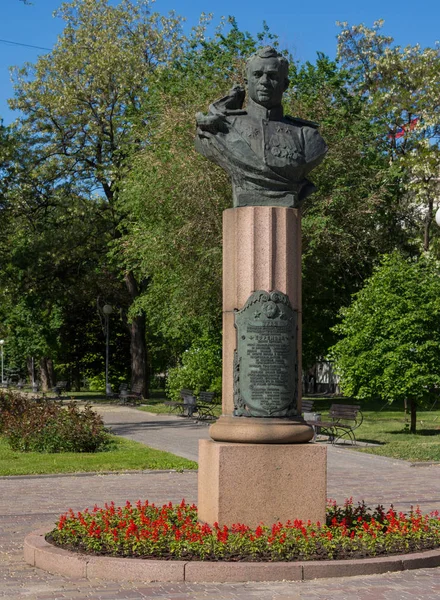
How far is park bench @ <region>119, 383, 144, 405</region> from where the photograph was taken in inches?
1590

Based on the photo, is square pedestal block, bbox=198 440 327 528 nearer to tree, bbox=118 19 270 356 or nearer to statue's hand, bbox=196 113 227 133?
statue's hand, bbox=196 113 227 133

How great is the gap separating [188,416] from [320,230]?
770cm

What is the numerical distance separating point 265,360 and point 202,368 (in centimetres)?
2568

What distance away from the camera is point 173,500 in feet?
43.3

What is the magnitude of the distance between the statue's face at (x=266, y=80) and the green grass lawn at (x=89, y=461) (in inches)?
353

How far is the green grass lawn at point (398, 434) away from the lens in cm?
2042

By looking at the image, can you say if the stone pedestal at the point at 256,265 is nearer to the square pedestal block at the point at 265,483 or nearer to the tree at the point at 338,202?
the square pedestal block at the point at 265,483

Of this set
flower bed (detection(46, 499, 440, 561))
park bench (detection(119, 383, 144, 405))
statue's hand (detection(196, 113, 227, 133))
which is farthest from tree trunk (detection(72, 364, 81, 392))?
flower bed (detection(46, 499, 440, 561))

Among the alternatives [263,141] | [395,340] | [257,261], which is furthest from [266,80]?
[395,340]

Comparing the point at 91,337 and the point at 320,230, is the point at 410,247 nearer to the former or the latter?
the point at 320,230

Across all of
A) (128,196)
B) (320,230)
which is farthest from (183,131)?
(320,230)

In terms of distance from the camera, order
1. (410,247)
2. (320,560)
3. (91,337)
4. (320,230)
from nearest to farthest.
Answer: (320,560), (320,230), (410,247), (91,337)

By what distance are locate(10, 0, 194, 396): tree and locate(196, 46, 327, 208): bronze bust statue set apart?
29.4 meters

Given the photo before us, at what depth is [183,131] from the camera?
106 feet
